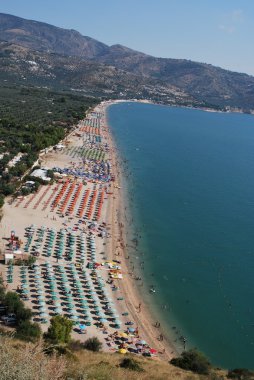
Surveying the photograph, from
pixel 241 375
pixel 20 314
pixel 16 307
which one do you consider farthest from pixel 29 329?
pixel 241 375

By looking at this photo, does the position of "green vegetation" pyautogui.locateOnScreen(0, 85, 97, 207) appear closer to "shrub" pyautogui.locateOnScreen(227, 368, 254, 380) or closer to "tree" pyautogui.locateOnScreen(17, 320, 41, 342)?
"tree" pyautogui.locateOnScreen(17, 320, 41, 342)

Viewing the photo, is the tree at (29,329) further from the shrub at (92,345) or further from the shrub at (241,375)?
the shrub at (241,375)

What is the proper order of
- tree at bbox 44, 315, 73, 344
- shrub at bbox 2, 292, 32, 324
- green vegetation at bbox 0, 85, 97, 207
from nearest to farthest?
tree at bbox 44, 315, 73, 344, shrub at bbox 2, 292, 32, 324, green vegetation at bbox 0, 85, 97, 207

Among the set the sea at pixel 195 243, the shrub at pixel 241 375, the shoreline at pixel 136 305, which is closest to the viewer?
the shrub at pixel 241 375

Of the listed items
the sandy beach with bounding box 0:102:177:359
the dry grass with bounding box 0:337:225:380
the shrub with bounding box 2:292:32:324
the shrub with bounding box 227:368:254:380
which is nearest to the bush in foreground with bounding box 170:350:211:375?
the dry grass with bounding box 0:337:225:380

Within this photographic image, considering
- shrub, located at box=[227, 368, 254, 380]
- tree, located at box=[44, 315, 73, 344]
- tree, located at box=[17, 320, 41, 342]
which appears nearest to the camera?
shrub, located at box=[227, 368, 254, 380]

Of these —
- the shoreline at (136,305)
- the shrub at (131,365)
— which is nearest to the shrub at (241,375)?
the shrub at (131,365)

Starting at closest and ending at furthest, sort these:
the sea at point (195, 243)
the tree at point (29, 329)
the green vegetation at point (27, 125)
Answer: the tree at point (29, 329) < the sea at point (195, 243) < the green vegetation at point (27, 125)
